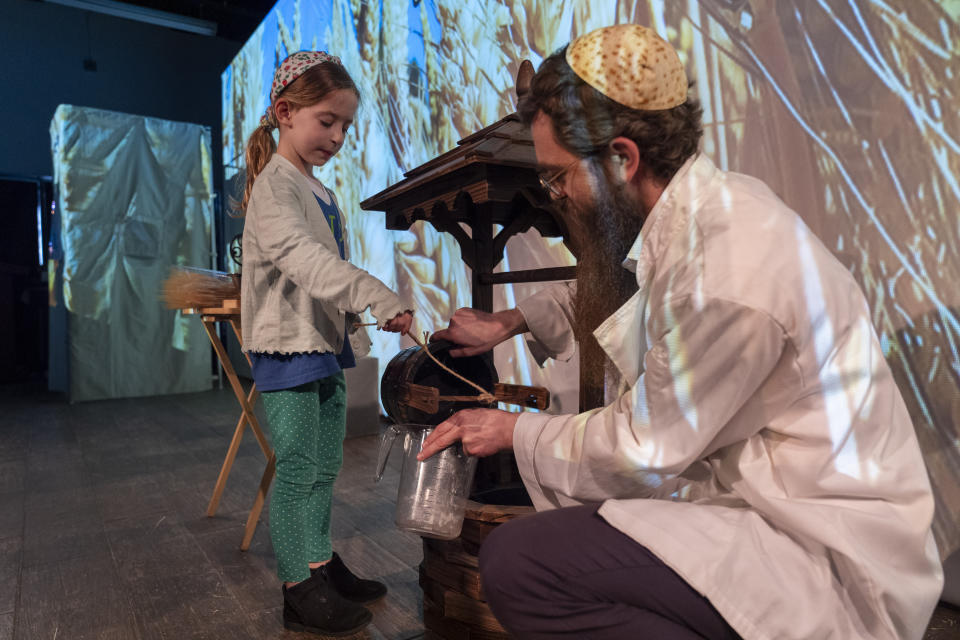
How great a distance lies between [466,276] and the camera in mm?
3611

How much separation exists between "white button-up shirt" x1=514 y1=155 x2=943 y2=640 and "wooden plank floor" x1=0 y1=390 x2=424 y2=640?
1.03 m

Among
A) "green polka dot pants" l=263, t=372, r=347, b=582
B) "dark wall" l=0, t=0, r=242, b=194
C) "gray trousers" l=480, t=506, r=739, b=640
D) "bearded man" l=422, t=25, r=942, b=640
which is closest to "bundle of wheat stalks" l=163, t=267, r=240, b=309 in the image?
"green polka dot pants" l=263, t=372, r=347, b=582

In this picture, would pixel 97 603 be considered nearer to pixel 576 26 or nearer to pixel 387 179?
pixel 576 26

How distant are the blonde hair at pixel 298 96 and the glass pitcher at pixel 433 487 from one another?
3.03 ft

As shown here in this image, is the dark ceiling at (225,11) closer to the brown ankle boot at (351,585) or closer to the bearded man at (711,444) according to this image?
the brown ankle boot at (351,585)

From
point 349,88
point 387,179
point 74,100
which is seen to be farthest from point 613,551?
point 74,100

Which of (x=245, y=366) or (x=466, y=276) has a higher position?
(x=466, y=276)

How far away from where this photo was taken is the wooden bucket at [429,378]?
155 centimetres

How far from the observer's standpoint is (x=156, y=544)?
2.43m


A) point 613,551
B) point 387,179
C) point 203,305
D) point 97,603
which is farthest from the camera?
point 387,179

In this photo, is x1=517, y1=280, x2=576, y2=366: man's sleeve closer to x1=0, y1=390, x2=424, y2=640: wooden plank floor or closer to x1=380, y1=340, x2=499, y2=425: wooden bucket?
x1=380, y1=340, x2=499, y2=425: wooden bucket

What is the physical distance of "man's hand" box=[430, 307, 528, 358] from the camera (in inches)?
→ 64.2

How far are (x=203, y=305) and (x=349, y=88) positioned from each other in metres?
1.20

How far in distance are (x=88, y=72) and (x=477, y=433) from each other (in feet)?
28.0
